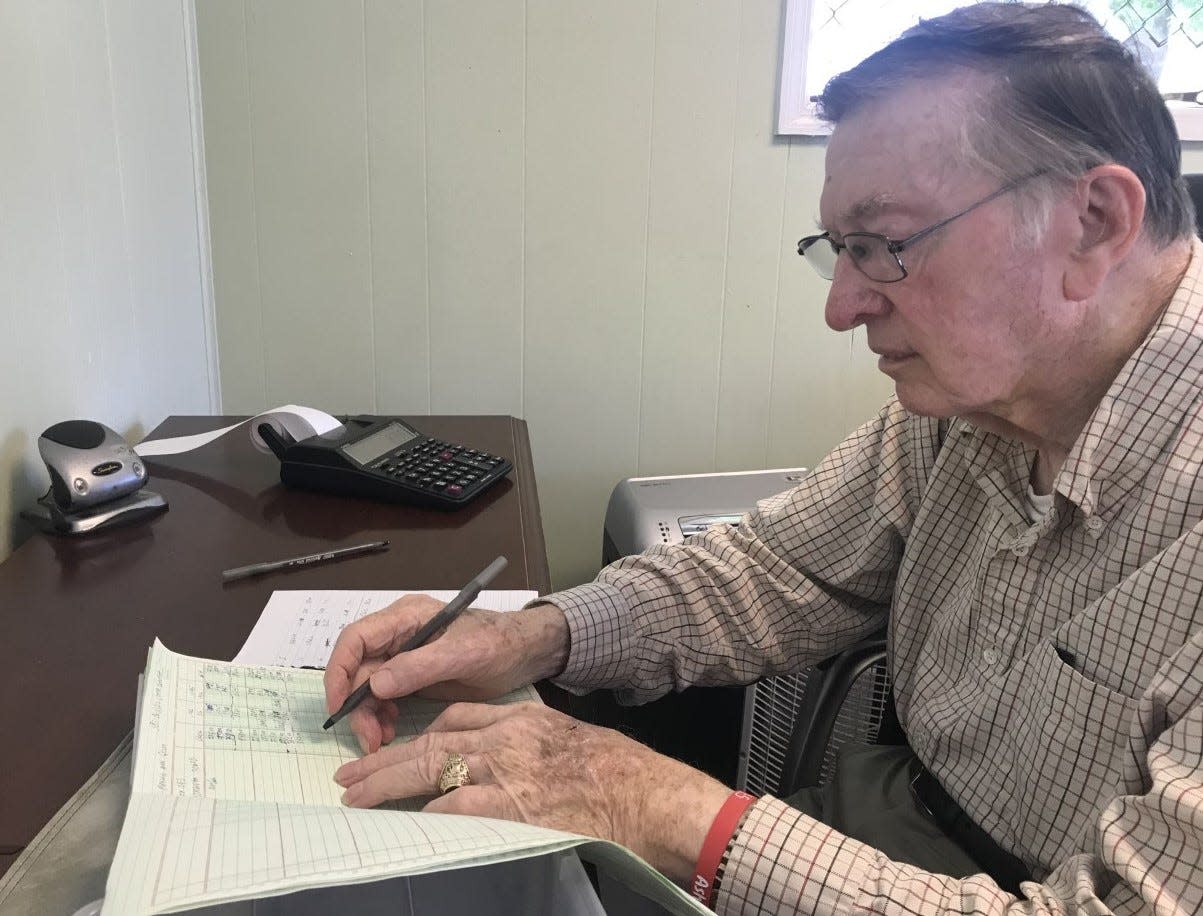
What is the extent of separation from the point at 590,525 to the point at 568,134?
735mm

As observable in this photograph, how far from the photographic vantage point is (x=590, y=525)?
1905mm

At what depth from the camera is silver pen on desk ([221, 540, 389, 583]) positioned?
3.07 ft

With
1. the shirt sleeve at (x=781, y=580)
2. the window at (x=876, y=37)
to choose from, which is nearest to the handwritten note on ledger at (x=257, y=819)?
the shirt sleeve at (x=781, y=580)

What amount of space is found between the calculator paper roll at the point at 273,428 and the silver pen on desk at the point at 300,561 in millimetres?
272

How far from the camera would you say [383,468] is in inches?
47.1

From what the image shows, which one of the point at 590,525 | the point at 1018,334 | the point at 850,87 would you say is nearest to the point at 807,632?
the point at 1018,334

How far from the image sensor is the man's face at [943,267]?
736mm

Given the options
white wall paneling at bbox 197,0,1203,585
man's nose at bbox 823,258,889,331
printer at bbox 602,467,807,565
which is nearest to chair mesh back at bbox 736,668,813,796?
printer at bbox 602,467,807,565

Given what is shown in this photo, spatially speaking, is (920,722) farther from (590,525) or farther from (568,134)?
(568,134)

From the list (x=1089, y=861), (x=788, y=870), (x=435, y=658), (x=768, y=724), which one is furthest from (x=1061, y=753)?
(x=768, y=724)

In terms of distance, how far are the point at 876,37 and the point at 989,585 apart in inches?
49.2

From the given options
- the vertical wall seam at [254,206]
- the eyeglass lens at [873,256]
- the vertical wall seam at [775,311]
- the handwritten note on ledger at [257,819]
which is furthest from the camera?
the vertical wall seam at [775,311]

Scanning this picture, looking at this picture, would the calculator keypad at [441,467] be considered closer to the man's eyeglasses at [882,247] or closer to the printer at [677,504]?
the printer at [677,504]

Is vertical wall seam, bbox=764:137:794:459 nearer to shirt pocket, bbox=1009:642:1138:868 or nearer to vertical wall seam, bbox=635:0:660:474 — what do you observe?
vertical wall seam, bbox=635:0:660:474
